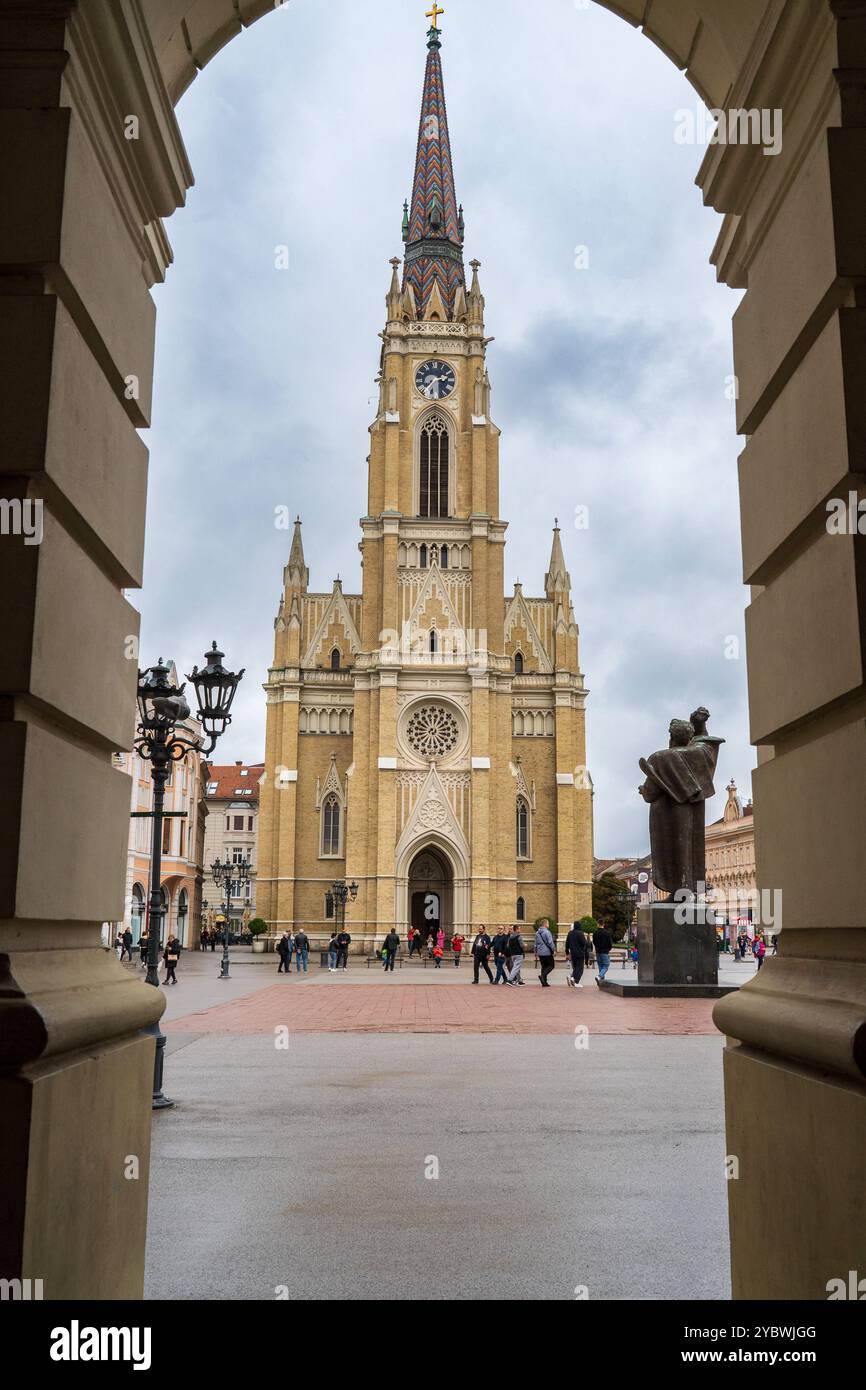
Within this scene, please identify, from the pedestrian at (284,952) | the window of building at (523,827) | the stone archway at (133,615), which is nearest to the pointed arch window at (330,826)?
the window of building at (523,827)

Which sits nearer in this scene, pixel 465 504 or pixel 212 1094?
pixel 212 1094

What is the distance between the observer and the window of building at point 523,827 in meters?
55.8

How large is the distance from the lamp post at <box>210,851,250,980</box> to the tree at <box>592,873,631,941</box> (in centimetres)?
2499

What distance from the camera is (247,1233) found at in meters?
4.85

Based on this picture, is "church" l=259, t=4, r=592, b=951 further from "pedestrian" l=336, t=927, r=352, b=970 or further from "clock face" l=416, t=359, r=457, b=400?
"pedestrian" l=336, t=927, r=352, b=970

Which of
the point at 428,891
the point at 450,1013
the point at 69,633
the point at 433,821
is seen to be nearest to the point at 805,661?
the point at 69,633

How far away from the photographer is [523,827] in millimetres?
55938

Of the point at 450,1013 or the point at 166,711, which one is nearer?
the point at 166,711

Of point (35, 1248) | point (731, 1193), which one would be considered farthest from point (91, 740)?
point (731, 1193)

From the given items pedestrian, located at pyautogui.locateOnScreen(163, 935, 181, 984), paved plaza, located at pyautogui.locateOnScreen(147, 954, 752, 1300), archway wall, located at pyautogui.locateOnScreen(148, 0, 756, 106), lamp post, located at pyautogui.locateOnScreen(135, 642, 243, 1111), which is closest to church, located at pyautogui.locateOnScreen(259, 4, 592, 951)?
pedestrian, located at pyautogui.locateOnScreen(163, 935, 181, 984)

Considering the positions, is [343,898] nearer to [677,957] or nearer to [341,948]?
[341,948]

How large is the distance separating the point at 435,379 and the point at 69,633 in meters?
58.1
